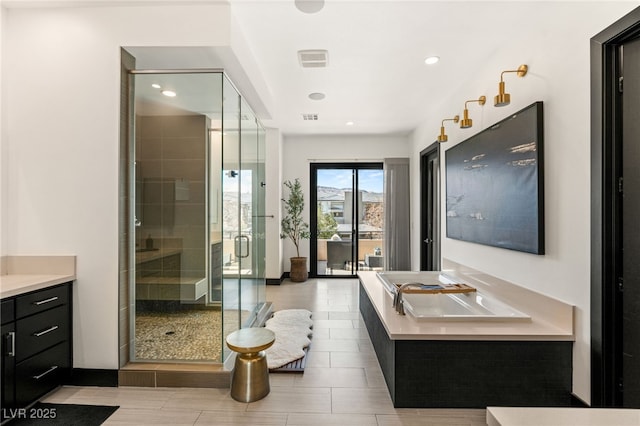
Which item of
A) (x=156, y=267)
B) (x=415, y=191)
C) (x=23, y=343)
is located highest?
(x=415, y=191)

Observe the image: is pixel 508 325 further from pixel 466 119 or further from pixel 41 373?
pixel 41 373

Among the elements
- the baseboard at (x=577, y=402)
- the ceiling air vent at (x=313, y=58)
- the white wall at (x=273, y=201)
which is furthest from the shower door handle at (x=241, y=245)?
the baseboard at (x=577, y=402)

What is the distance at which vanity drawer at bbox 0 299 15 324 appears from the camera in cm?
177

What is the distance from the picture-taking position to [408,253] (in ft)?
19.5

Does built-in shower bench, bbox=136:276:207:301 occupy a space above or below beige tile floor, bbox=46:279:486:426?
above

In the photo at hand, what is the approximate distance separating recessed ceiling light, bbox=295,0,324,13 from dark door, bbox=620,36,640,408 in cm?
181

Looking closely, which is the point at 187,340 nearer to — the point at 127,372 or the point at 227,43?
the point at 127,372

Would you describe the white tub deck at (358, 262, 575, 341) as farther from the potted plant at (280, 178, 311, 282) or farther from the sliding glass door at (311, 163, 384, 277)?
the sliding glass door at (311, 163, 384, 277)

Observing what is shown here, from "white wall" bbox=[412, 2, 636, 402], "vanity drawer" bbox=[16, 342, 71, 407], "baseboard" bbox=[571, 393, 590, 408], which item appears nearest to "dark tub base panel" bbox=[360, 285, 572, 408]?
"baseboard" bbox=[571, 393, 590, 408]

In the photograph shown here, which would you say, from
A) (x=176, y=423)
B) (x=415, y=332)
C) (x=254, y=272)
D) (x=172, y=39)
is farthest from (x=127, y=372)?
(x=172, y=39)

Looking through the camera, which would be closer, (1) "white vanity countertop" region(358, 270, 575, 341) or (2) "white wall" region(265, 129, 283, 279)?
(1) "white vanity countertop" region(358, 270, 575, 341)

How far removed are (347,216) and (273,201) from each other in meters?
1.49

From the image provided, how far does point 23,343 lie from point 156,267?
1068 mm

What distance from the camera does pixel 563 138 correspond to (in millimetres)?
2018
